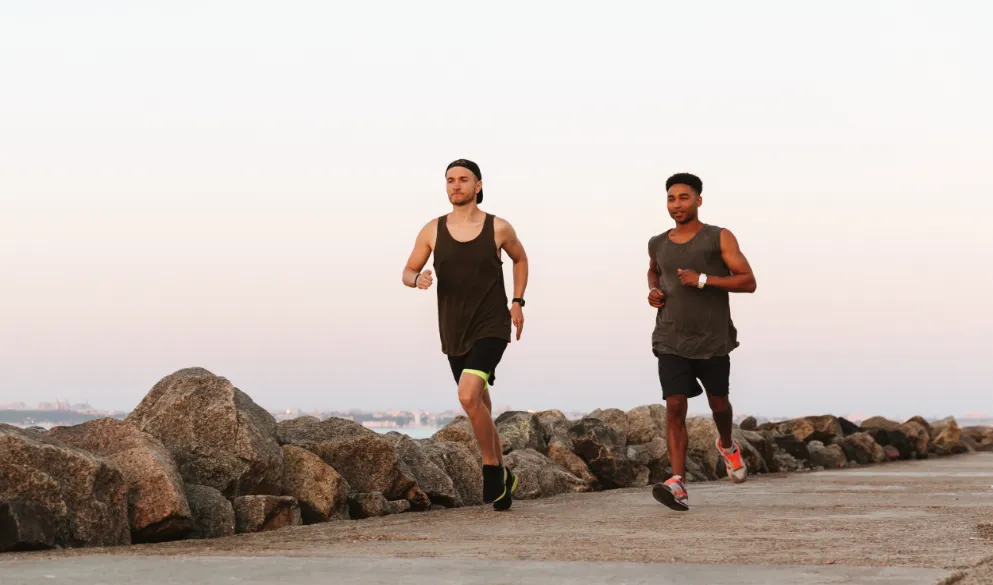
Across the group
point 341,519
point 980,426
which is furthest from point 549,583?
point 980,426

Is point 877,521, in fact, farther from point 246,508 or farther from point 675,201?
point 246,508

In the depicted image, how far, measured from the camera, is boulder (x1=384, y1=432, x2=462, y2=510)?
7.68m

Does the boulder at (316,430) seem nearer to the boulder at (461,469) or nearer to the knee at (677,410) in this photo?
the boulder at (461,469)

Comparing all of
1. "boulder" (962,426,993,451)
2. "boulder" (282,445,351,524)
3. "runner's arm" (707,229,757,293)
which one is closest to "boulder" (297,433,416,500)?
"boulder" (282,445,351,524)

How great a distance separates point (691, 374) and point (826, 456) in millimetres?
7262

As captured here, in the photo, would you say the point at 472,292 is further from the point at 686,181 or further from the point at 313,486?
the point at 686,181

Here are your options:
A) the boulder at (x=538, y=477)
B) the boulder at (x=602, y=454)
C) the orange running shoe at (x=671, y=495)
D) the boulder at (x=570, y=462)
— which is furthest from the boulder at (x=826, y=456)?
the orange running shoe at (x=671, y=495)

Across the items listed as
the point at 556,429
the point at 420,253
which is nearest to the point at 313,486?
the point at 420,253

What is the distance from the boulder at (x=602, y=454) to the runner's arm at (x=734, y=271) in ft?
8.54

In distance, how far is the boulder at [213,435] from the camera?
6527 mm

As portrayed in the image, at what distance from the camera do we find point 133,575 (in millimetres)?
3875

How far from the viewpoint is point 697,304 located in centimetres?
767

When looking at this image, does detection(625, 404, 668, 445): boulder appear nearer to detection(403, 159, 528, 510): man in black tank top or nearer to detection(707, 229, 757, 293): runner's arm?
detection(707, 229, 757, 293): runner's arm

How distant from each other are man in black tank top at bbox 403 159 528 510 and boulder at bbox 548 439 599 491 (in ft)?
7.71
